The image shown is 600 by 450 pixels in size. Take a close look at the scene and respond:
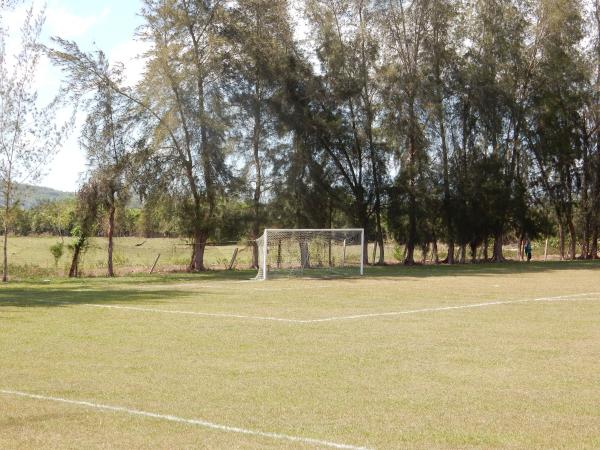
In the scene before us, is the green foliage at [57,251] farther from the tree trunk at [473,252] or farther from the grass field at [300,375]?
the tree trunk at [473,252]

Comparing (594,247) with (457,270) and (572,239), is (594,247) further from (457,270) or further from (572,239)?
(457,270)

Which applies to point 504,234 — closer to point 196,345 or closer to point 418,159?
point 418,159

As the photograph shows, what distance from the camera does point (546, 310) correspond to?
20891 mm

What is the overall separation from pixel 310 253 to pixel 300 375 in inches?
1186

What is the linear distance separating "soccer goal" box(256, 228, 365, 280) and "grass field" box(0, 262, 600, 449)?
16670 millimetres

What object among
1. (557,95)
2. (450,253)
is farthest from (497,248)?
(557,95)

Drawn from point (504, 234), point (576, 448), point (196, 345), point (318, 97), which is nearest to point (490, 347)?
point (196, 345)

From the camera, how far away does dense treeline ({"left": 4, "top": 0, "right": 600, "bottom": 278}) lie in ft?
142

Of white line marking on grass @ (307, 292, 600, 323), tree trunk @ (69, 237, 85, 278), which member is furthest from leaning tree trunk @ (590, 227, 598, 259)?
tree trunk @ (69, 237, 85, 278)

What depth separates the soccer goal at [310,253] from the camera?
3962cm

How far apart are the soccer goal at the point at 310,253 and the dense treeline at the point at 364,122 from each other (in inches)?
207

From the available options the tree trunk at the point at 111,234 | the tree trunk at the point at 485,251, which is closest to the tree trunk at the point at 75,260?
the tree trunk at the point at 111,234

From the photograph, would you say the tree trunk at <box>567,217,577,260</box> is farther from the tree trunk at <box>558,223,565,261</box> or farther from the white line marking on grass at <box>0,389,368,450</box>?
the white line marking on grass at <box>0,389,368,450</box>

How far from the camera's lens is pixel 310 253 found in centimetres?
4125
